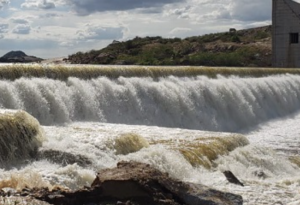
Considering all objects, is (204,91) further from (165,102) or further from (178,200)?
(178,200)

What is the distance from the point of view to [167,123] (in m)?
19.6

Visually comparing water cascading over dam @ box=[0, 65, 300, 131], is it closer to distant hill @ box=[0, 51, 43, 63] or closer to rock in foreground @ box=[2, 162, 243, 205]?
rock in foreground @ box=[2, 162, 243, 205]

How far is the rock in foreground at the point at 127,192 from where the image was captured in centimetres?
695

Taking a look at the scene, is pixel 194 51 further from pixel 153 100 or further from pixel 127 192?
pixel 127 192

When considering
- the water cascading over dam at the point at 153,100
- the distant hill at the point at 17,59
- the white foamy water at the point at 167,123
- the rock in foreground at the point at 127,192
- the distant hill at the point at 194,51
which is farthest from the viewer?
the distant hill at the point at 194,51

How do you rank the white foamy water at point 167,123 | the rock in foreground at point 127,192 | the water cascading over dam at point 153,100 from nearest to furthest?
the rock in foreground at point 127,192, the white foamy water at point 167,123, the water cascading over dam at point 153,100

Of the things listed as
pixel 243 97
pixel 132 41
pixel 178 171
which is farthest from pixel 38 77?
pixel 132 41

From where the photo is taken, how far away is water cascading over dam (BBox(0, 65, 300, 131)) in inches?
621

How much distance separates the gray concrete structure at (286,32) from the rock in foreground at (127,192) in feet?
116

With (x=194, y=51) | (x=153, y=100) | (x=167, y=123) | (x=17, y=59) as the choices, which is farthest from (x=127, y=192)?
(x=194, y=51)

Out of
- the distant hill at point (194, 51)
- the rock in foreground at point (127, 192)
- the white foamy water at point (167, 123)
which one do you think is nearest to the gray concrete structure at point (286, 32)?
the distant hill at point (194, 51)

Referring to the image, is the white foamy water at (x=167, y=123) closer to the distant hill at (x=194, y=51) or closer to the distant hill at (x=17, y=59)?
the distant hill at (x=194, y=51)

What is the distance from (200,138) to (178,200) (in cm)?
574

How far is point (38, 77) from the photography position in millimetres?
16578
